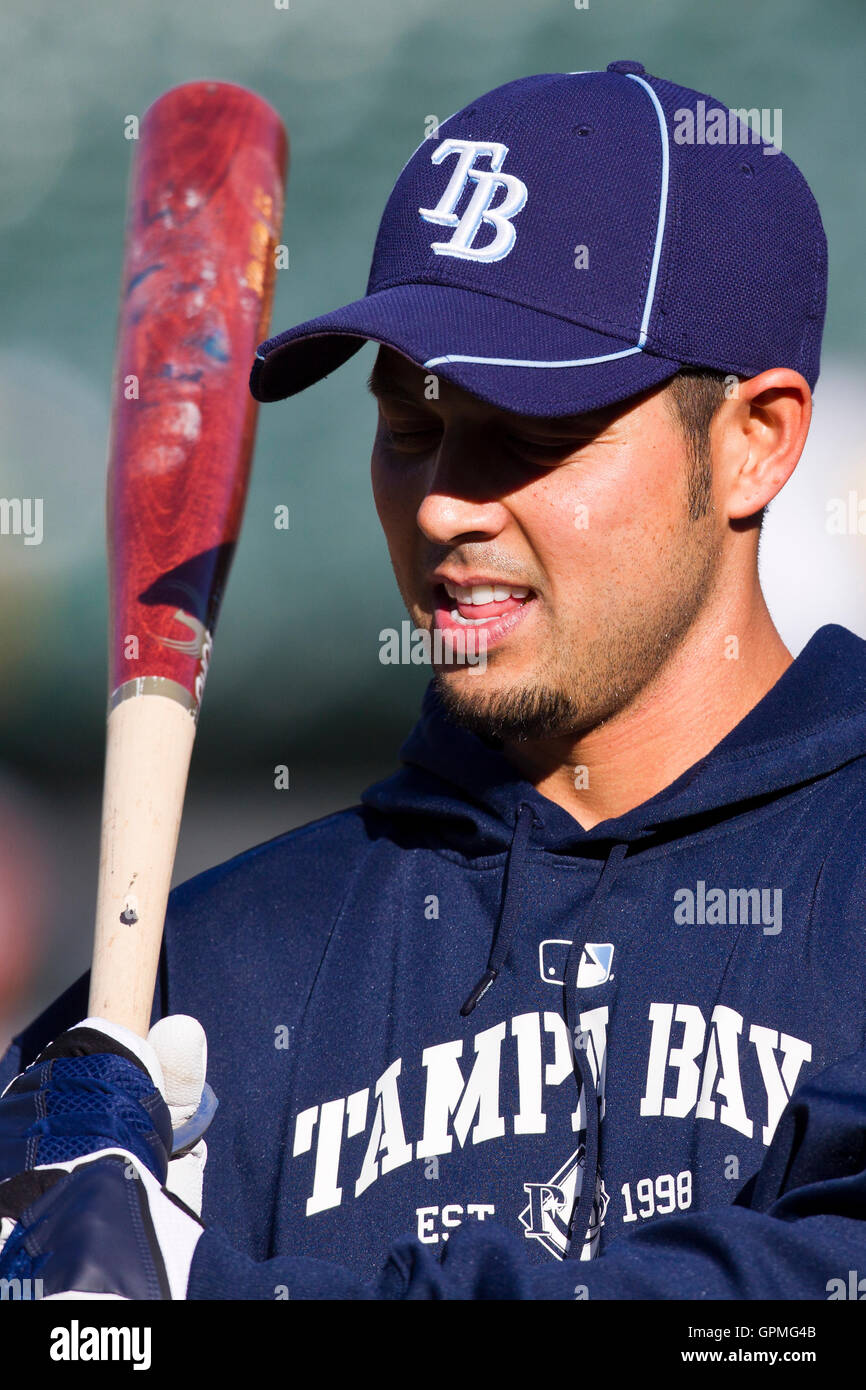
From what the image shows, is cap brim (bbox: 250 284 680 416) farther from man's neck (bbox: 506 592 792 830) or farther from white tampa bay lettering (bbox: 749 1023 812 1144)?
white tampa bay lettering (bbox: 749 1023 812 1144)

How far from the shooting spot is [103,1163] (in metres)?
1.21

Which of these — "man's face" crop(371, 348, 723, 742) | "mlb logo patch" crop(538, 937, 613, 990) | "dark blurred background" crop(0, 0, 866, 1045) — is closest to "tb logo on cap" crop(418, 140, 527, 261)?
"man's face" crop(371, 348, 723, 742)

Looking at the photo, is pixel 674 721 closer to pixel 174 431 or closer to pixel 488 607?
pixel 488 607

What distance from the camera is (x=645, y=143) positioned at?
1.51 m

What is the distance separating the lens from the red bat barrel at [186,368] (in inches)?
71.4

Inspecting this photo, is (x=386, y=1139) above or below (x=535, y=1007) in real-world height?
below

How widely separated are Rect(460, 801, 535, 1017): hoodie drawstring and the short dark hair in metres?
0.37

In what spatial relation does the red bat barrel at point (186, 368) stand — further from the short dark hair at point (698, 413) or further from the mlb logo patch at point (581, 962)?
the short dark hair at point (698, 413)

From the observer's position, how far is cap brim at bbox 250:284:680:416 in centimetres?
138

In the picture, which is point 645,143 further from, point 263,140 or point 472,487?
point 263,140

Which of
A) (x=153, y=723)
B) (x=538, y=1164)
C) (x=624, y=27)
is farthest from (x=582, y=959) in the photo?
(x=624, y=27)

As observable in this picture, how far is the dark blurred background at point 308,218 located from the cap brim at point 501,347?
11.9 feet

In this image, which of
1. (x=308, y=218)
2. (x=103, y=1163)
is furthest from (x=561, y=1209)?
(x=308, y=218)

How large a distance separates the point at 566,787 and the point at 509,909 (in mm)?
168
